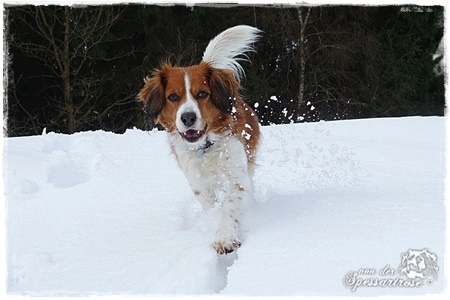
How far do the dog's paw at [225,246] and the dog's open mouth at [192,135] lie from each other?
676 millimetres

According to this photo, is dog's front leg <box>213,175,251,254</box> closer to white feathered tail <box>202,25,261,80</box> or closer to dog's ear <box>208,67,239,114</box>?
dog's ear <box>208,67,239,114</box>

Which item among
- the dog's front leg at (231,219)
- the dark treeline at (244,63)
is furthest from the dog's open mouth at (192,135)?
the dark treeline at (244,63)

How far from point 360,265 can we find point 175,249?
36.1 inches

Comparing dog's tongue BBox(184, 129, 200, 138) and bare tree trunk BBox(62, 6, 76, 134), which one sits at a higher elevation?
bare tree trunk BBox(62, 6, 76, 134)

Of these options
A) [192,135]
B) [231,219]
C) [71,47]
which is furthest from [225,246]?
[71,47]

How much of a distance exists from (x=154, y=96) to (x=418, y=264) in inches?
76.4

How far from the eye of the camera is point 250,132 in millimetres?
3562

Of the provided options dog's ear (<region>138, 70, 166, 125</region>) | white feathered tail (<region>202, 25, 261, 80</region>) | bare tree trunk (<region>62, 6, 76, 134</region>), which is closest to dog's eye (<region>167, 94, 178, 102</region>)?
dog's ear (<region>138, 70, 166, 125</region>)

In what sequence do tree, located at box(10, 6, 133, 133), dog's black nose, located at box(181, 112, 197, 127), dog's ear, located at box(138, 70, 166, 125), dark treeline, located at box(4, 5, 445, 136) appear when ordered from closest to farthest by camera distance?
dog's black nose, located at box(181, 112, 197, 127) < dog's ear, located at box(138, 70, 166, 125) < tree, located at box(10, 6, 133, 133) < dark treeline, located at box(4, 5, 445, 136)

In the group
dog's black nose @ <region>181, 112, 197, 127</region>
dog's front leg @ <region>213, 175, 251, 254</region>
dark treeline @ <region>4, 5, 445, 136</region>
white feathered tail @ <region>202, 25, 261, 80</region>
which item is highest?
dark treeline @ <region>4, 5, 445, 136</region>

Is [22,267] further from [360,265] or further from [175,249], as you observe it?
[360,265]

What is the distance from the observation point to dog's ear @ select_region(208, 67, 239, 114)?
326cm

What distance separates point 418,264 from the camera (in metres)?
2.14

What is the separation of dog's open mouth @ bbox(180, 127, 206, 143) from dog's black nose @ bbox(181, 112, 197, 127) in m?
0.06
